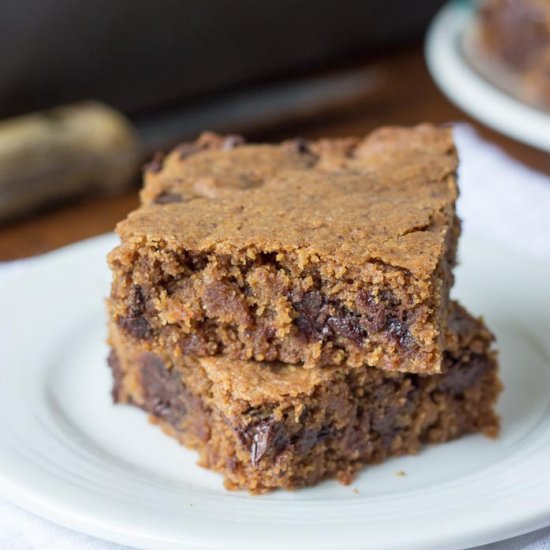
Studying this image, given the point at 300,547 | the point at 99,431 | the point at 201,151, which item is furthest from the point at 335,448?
the point at 201,151

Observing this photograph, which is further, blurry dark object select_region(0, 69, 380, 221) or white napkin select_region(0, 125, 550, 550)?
blurry dark object select_region(0, 69, 380, 221)

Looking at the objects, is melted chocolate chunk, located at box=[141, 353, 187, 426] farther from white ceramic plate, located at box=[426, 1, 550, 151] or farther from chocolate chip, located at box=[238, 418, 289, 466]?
white ceramic plate, located at box=[426, 1, 550, 151]

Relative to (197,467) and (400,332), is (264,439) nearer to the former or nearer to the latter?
(197,467)

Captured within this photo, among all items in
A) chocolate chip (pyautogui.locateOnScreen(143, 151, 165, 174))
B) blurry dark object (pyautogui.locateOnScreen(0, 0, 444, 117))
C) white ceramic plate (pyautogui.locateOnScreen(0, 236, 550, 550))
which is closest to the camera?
white ceramic plate (pyautogui.locateOnScreen(0, 236, 550, 550))

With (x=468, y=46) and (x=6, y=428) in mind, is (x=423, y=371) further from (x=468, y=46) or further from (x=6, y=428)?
(x=468, y=46)

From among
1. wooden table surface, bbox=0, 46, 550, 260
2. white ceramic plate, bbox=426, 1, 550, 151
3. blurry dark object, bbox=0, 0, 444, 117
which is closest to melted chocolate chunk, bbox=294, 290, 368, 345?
wooden table surface, bbox=0, 46, 550, 260

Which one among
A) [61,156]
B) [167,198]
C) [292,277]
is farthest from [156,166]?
[61,156]
